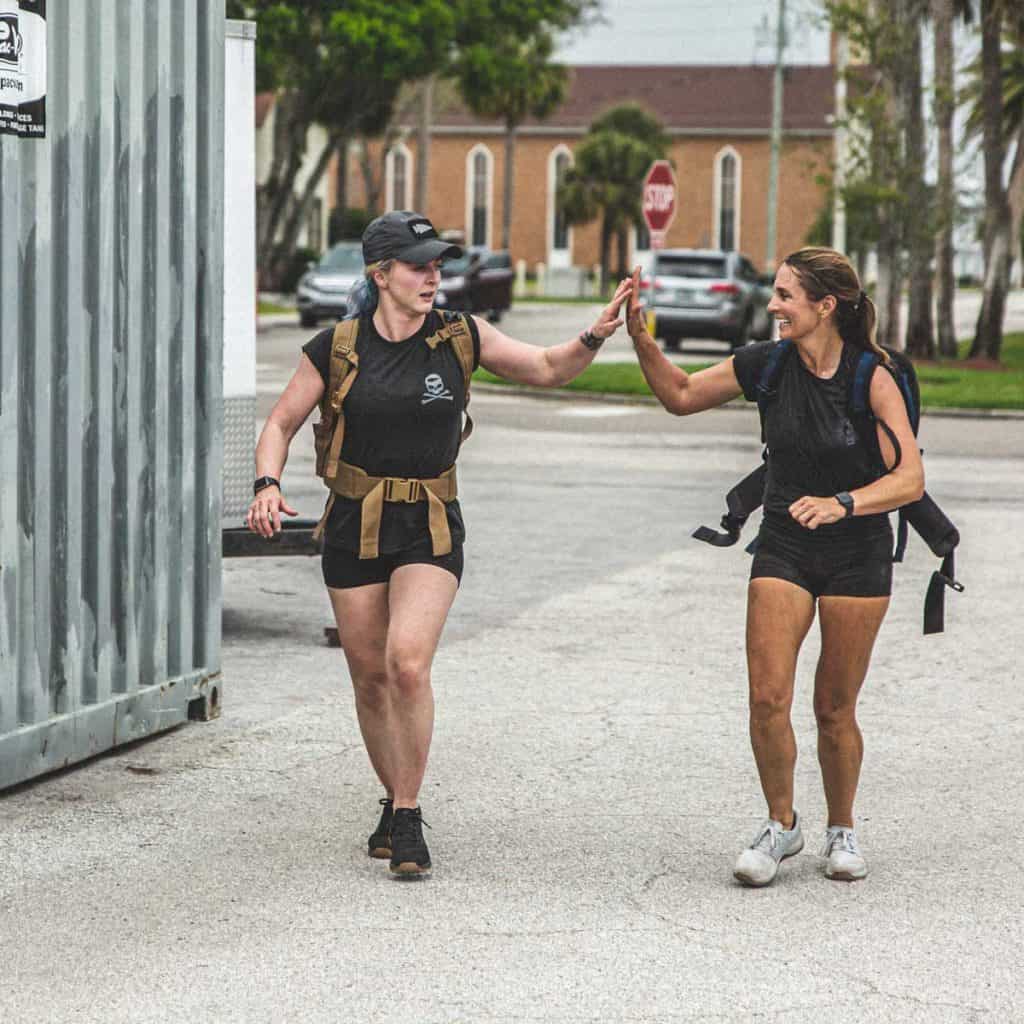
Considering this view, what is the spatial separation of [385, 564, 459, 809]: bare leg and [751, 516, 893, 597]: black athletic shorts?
891mm

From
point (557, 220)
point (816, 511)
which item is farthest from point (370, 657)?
point (557, 220)

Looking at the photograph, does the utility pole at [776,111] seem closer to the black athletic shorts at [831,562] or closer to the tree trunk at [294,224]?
the tree trunk at [294,224]

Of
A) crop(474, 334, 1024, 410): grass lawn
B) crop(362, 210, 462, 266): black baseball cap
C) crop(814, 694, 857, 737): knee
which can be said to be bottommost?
crop(474, 334, 1024, 410): grass lawn

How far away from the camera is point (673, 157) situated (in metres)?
109

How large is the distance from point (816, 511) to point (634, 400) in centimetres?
2013

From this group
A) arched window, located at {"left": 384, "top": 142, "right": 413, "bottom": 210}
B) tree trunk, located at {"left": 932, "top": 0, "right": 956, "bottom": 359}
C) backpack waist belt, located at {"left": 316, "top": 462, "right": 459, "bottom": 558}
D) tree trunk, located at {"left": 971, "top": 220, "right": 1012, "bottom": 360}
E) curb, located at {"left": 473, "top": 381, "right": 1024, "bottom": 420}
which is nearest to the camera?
backpack waist belt, located at {"left": 316, "top": 462, "right": 459, "bottom": 558}

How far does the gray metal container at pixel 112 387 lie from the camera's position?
655cm

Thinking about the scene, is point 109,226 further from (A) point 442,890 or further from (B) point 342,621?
(A) point 442,890

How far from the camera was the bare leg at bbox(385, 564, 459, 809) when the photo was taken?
223 inches

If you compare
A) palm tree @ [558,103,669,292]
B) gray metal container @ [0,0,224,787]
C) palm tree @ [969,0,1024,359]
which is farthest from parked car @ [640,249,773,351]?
palm tree @ [558,103,669,292]

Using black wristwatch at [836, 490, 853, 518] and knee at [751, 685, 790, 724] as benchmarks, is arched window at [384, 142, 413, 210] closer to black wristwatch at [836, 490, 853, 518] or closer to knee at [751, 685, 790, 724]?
knee at [751, 685, 790, 724]

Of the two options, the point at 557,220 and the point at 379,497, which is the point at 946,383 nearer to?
the point at 379,497

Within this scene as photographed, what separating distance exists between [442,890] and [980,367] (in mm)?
27781

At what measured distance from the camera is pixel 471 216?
116438mm
